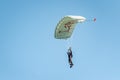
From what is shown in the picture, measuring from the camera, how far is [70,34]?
115 meters

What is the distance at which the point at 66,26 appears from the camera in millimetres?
112500

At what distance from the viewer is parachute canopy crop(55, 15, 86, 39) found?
4360 inches

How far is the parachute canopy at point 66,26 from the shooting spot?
363 ft

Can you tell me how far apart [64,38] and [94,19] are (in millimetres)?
7100

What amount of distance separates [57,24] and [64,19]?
3.22ft

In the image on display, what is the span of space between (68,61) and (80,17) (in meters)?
5.19

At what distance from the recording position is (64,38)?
113750mm

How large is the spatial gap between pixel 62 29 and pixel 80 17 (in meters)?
2.60

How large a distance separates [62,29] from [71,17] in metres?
2.88

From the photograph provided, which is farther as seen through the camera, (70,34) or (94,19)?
(70,34)

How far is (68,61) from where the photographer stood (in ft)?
369

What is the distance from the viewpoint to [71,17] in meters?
110

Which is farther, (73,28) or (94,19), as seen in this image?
(73,28)

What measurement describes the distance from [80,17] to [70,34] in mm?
3904
